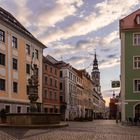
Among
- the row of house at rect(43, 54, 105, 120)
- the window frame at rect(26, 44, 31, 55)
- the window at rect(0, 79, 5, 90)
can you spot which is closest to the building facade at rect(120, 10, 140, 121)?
the window frame at rect(26, 44, 31, 55)

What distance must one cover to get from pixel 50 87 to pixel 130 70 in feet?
91.0

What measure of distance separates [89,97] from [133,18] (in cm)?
8096

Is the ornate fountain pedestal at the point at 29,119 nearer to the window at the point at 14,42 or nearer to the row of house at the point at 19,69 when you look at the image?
the row of house at the point at 19,69

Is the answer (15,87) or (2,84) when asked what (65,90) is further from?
(2,84)

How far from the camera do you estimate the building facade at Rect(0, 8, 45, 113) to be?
48344mm

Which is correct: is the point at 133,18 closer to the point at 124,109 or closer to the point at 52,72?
the point at 124,109

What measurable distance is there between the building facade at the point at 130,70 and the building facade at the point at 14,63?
1437 cm

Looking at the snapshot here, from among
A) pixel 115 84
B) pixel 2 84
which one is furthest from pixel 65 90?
pixel 115 84

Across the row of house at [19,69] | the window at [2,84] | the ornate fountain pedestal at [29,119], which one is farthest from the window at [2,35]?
the ornate fountain pedestal at [29,119]

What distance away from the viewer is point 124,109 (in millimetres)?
48969

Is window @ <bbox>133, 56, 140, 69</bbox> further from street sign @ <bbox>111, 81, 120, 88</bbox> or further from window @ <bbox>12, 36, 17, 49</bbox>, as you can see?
window @ <bbox>12, 36, 17, 49</bbox>

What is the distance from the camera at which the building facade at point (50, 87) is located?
7138cm

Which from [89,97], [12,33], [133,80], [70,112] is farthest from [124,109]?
[89,97]

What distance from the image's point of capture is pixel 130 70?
50031mm
